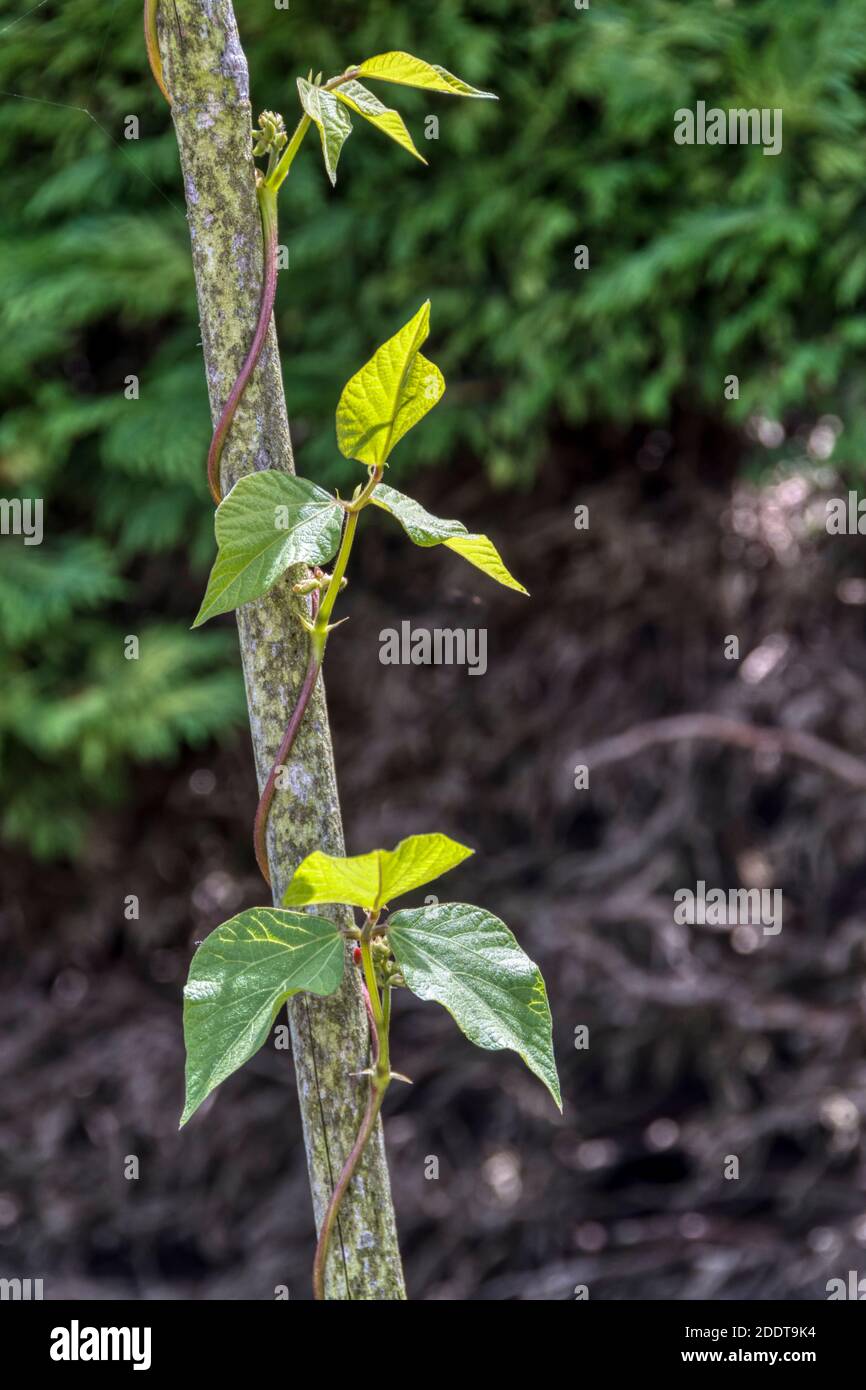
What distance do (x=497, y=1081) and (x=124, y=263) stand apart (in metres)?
1.29

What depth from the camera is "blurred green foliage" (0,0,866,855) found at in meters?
1.53

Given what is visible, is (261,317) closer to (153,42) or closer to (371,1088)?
(153,42)

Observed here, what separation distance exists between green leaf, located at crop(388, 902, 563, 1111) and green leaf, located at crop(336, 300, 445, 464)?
17 centimetres

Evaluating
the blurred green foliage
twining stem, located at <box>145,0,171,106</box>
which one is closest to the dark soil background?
the blurred green foliage

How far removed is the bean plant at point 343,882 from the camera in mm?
433

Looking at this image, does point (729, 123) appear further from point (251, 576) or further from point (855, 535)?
point (251, 576)

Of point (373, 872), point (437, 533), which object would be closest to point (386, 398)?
point (437, 533)

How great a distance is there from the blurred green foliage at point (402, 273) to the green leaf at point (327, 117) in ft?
3.69

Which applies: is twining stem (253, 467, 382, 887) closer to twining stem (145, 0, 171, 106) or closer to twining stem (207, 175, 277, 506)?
twining stem (207, 175, 277, 506)

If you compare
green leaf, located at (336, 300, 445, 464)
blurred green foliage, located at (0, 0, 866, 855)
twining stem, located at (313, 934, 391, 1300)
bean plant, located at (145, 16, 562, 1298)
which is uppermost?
blurred green foliage, located at (0, 0, 866, 855)

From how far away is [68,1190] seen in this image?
1.97m

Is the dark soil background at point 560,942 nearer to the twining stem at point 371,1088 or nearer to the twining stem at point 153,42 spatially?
the twining stem at point 371,1088

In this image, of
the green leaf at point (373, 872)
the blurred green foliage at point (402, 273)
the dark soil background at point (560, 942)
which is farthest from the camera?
the dark soil background at point (560, 942)

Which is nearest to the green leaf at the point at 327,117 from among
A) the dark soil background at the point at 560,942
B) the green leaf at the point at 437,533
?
the green leaf at the point at 437,533
